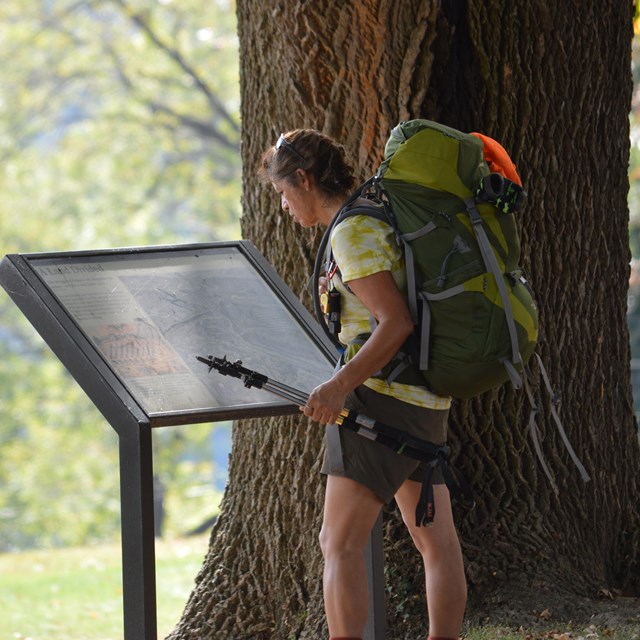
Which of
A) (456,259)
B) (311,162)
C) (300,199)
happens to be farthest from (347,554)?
(311,162)

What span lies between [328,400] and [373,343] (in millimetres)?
205

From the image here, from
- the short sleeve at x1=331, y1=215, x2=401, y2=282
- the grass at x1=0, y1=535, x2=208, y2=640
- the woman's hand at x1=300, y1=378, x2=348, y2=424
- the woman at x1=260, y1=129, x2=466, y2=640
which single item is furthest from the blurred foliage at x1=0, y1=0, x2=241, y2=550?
the woman's hand at x1=300, y1=378, x2=348, y2=424

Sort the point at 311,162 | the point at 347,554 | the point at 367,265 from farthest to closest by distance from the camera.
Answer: the point at 311,162
the point at 347,554
the point at 367,265

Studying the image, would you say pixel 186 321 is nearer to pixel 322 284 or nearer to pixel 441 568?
pixel 322 284

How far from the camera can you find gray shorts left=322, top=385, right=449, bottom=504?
3326 millimetres

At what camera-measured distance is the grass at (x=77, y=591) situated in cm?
674

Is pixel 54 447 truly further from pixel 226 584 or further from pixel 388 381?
pixel 388 381

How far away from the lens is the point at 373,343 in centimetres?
319

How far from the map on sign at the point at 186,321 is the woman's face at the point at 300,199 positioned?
19.4 inches

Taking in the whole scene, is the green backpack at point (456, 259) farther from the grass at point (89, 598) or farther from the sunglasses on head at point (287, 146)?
the grass at point (89, 598)

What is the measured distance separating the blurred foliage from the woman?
65.5 feet

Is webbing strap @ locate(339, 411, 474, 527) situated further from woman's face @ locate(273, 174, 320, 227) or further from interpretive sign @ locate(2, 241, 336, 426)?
woman's face @ locate(273, 174, 320, 227)

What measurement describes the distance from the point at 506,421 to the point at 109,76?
20.9 meters

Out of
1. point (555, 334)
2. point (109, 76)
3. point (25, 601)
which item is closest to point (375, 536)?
point (555, 334)
